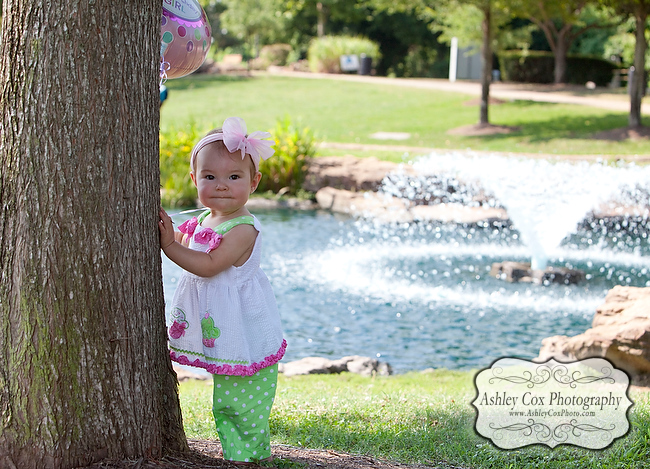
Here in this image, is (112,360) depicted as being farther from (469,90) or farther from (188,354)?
(469,90)

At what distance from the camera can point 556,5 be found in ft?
56.2

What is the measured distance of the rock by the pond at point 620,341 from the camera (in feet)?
14.7

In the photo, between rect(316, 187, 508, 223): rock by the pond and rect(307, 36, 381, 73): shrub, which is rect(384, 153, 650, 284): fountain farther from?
rect(307, 36, 381, 73): shrub

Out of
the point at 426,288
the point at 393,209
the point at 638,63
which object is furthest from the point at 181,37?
the point at 638,63

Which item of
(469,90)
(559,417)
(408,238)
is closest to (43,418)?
(559,417)

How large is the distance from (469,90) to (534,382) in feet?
64.8

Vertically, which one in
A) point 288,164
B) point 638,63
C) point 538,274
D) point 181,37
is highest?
point 638,63

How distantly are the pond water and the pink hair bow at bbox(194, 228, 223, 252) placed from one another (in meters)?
3.12

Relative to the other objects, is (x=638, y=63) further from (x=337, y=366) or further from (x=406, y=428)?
(x=406, y=428)

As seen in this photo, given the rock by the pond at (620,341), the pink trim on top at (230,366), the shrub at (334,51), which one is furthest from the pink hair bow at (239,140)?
the shrub at (334,51)

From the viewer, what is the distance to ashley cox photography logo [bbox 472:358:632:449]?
9.87ft

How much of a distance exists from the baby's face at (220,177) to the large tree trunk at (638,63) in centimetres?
1310

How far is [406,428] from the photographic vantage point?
3.25 meters

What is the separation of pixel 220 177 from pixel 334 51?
2568 centimetres
